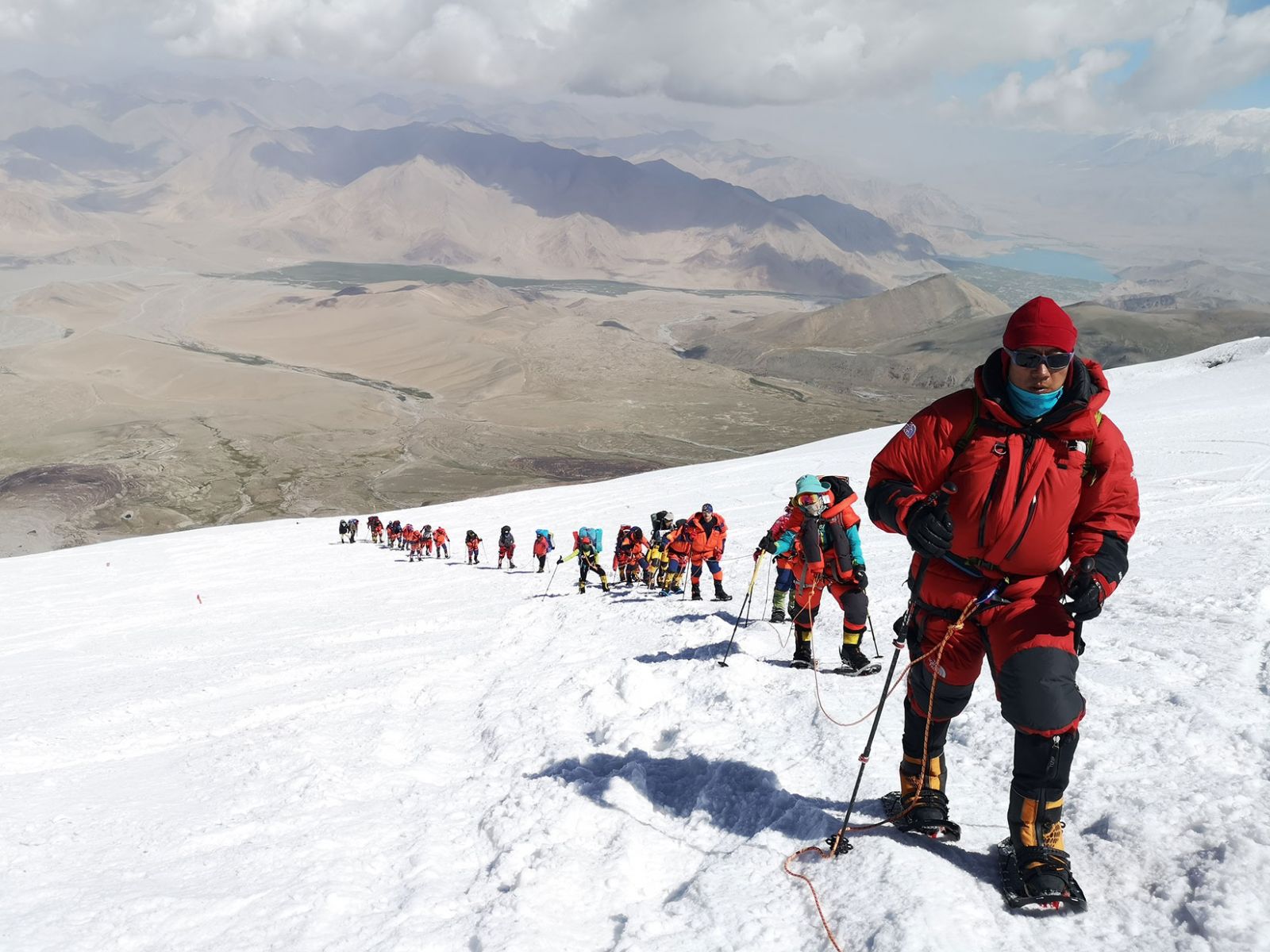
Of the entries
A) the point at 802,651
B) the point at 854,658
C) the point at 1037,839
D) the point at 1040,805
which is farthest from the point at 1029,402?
the point at 802,651

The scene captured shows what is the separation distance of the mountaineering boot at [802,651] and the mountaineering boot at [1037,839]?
11.0 ft

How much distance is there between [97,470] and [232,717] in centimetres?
8491

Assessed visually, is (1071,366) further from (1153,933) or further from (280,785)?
(280,785)

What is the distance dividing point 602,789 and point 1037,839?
270 cm

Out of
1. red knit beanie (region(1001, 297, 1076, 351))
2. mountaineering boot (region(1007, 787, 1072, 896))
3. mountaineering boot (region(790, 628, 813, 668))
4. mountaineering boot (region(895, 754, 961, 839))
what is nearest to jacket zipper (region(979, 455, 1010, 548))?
red knit beanie (region(1001, 297, 1076, 351))

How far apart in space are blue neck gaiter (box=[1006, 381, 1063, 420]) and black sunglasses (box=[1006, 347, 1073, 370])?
0.37ft

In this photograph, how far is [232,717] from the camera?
8391 mm

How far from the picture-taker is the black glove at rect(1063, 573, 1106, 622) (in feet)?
11.6

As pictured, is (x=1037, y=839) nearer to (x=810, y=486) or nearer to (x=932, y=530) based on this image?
(x=932, y=530)

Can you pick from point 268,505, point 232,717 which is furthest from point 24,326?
point 232,717

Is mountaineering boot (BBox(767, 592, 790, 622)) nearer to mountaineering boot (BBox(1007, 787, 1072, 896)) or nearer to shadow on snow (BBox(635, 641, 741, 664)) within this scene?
shadow on snow (BBox(635, 641, 741, 664))

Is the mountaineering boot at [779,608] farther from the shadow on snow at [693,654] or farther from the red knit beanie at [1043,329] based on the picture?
the red knit beanie at [1043,329]

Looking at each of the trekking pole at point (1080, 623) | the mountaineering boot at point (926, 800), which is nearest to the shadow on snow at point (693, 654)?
the mountaineering boot at point (926, 800)

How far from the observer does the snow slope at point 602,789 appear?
3992 millimetres
